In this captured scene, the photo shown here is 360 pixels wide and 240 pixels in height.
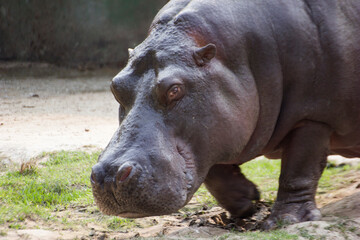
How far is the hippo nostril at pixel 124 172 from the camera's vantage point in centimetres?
316

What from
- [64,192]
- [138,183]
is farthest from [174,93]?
[64,192]

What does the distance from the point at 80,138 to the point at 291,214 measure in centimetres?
359

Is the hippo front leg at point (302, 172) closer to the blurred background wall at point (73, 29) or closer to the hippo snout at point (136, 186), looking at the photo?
the hippo snout at point (136, 186)

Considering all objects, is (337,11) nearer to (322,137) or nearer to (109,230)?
(322,137)

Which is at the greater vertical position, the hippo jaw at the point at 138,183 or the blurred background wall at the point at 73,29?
the hippo jaw at the point at 138,183

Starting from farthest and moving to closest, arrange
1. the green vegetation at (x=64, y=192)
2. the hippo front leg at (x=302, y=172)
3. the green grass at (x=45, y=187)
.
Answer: the green grass at (x=45, y=187), the green vegetation at (x=64, y=192), the hippo front leg at (x=302, y=172)

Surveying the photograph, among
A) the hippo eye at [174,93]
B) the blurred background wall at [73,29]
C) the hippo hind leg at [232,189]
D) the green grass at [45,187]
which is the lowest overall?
the blurred background wall at [73,29]

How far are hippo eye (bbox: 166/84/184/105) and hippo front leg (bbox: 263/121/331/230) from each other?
1.07 meters

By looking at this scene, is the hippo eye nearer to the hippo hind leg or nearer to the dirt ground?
the dirt ground

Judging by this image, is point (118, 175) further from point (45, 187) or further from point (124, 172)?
point (45, 187)

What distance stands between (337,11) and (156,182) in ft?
6.31

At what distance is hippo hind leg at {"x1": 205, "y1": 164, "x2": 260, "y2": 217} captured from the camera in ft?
14.5

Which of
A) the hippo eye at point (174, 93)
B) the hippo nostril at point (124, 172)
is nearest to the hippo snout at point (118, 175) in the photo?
the hippo nostril at point (124, 172)

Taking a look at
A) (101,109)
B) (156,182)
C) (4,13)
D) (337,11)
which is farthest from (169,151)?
(4,13)
